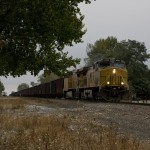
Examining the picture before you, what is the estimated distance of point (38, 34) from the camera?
90.3 feet

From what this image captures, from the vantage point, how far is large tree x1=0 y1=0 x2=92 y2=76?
22681 mm

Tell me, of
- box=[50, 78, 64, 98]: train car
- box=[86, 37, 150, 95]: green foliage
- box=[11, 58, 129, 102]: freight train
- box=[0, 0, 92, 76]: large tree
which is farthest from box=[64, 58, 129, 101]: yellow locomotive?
box=[86, 37, 150, 95]: green foliage

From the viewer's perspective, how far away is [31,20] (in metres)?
25.9

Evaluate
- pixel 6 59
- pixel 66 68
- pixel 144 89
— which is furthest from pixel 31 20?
pixel 144 89

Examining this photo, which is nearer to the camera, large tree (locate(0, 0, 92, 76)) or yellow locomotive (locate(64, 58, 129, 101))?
large tree (locate(0, 0, 92, 76))

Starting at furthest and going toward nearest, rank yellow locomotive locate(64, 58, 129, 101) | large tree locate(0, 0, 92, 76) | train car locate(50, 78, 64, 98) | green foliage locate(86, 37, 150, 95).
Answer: green foliage locate(86, 37, 150, 95), train car locate(50, 78, 64, 98), yellow locomotive locate(64, 58, 129, 101), large tree locate(0, 0, 92, 76)

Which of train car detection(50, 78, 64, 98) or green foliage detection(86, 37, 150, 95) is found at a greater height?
green foliage detection(86, 37, 150, 95)

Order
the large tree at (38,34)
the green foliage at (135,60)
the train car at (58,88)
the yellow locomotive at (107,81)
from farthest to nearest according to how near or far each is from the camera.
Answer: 1. the green foliage at (135,60)
2. the train car at (58,88)
3. the yellow locomotive at (107,81)
4. the large tree at (38,34)

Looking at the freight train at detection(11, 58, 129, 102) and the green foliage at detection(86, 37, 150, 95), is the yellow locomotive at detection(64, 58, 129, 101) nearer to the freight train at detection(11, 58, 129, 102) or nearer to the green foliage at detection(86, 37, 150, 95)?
the freight train at detection(11, 58, 129, 102)

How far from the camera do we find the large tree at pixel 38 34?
22.7 metres

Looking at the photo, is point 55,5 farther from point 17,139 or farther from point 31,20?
point 17,139

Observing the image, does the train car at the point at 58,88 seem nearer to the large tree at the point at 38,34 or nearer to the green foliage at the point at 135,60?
the green foliage at the point at 135,60

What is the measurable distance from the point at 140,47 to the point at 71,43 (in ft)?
191

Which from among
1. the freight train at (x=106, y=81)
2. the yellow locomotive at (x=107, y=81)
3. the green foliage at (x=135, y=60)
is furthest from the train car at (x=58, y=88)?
the yellow locomotive at (x=107, y=81)
